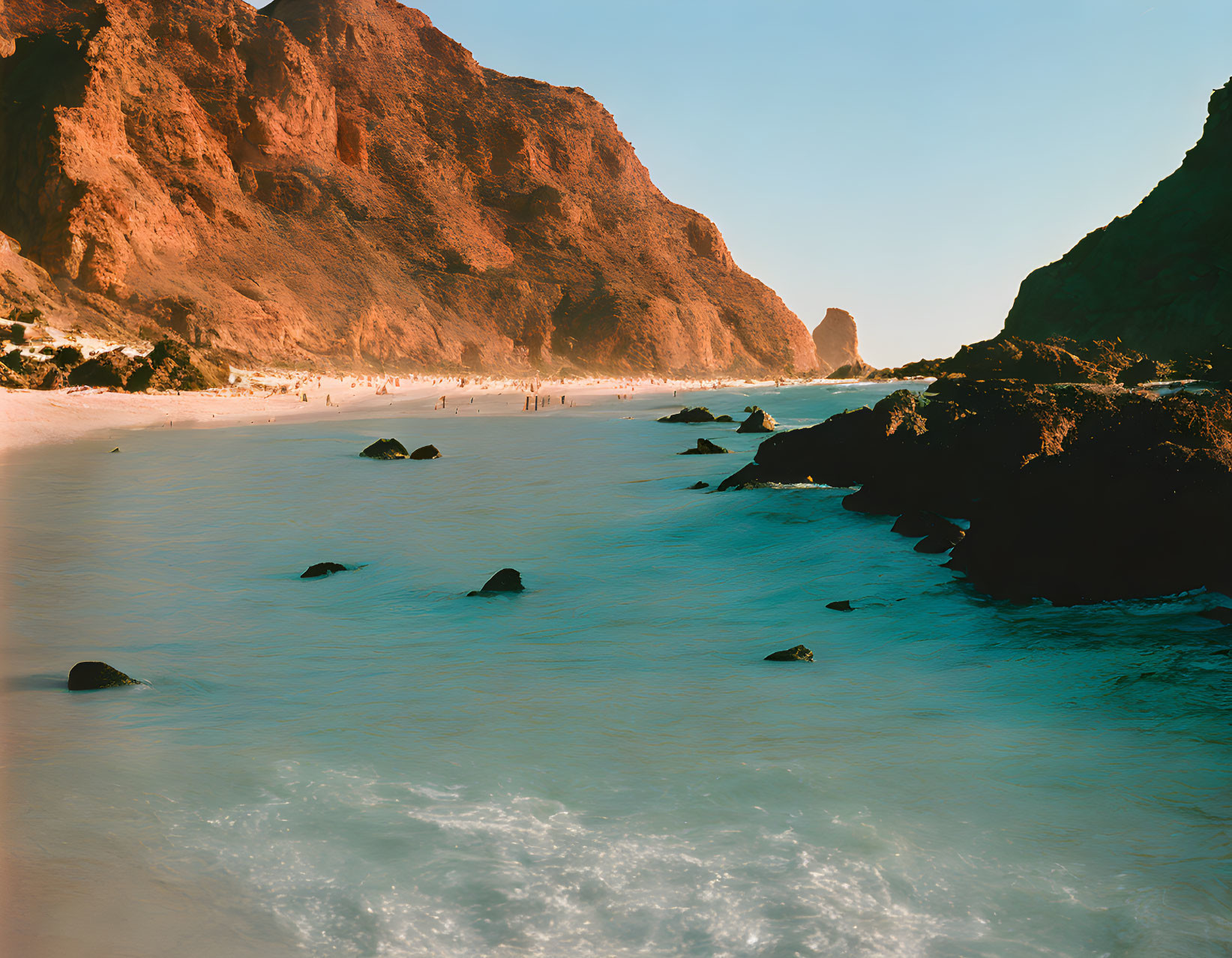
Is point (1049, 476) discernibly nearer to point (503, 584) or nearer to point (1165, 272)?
point (503, 584)

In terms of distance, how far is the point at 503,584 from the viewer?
8320 millimetres

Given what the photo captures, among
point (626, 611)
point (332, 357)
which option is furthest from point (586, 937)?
point (332, 357)

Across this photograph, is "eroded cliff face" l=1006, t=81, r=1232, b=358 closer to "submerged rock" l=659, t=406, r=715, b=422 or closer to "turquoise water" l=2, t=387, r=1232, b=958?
"submerged rock" l=659, t=406, r=715, b=422

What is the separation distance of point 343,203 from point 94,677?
84150 mm

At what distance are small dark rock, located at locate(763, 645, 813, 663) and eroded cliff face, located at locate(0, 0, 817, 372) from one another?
55.8 m

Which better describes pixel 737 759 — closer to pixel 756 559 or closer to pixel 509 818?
pixel 509 818

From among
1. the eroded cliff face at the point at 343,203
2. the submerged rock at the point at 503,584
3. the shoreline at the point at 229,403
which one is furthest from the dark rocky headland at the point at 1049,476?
the eroded cliff face at the point at 343,203

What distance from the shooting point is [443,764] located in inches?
180

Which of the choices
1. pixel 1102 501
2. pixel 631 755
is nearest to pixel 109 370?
pixel 631 755

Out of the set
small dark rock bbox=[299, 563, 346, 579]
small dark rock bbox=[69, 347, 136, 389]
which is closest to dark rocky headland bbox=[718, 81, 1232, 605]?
small dark rock bbox=[299, 563, 346, 579]

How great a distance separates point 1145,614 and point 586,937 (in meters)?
5.18

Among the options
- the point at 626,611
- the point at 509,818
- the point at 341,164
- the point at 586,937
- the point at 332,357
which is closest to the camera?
the point at 586,937

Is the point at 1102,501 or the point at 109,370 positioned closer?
the point at 1102,501

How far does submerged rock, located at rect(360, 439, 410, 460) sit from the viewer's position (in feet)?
63.7
